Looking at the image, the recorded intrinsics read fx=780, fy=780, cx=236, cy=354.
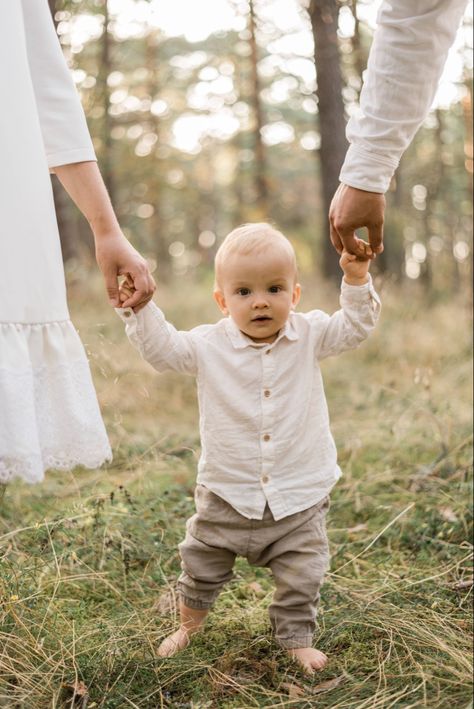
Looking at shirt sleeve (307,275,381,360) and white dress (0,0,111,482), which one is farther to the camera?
shirt sleeve (307,275,381,360)

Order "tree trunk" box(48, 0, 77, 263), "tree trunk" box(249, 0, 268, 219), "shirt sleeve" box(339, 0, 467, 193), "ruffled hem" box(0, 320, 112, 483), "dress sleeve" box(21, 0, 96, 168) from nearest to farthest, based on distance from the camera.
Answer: "ruffled hem" box(0, 320, 112, 483) → "dress sleeve" box(21, 0, 96, 168) → "shirt sleeve" box(339, 0, 467, 193) → "tree trunk" box(48, 0, 77, 263) → "tree trunk" box(249, 0, 268, 219)

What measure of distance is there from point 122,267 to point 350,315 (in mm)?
769

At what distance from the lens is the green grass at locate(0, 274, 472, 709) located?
224 centimetres

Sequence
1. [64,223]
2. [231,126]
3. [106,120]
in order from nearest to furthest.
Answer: [64,223], [106,120], [231,126]

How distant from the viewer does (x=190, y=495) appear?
402 cm

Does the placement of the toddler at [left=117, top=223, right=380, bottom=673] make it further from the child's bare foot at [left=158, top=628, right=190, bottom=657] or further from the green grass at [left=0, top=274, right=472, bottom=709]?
the green grass at [left=0, top=274, right=472, bottom=709]

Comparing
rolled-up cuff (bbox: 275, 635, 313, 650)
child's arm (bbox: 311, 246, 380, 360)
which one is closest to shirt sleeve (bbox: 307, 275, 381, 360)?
child's arm (bbox: 311, 246, 380, 360)

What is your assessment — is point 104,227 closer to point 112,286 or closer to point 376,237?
point 112,286

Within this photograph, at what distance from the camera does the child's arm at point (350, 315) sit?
2.50m

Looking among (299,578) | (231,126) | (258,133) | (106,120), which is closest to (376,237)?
(299,578)

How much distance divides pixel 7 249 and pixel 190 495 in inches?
93.8

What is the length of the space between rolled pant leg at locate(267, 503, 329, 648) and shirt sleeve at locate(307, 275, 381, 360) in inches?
21.8

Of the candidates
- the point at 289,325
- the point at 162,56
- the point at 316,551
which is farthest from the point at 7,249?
the point at 162,56

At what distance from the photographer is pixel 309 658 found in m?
2.48
